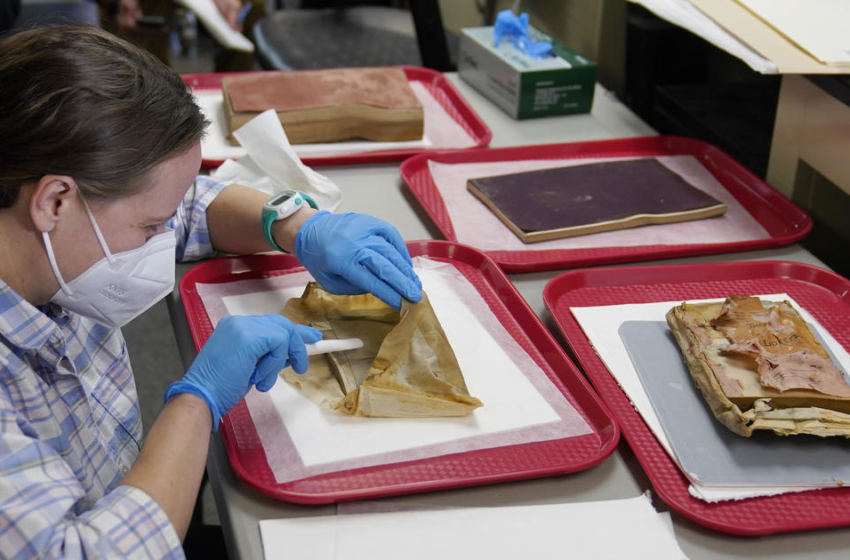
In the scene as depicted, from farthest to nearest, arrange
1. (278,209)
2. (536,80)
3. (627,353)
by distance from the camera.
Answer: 1. (536,80)
2. (278,209)
3. (627,353)

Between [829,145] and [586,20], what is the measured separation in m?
0.83

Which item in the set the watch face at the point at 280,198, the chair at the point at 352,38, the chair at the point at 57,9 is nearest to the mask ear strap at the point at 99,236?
the watch face at the point at 280,198

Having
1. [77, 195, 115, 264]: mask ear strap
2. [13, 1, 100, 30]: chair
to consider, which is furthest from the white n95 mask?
[13, 1, 100, 30]: chair

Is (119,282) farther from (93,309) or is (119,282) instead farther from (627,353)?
(627,353)

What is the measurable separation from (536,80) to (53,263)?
114 cm

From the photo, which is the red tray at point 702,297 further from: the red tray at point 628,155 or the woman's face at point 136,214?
the woman's face at point 136,214

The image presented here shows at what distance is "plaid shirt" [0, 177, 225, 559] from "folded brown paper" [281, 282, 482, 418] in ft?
0.74

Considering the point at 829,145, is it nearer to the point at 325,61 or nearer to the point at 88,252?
the point at 88,252

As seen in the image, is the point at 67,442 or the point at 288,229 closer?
the point at 67,442

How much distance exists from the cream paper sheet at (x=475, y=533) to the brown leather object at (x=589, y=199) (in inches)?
22.4

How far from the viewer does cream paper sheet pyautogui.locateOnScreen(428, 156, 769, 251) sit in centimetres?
135

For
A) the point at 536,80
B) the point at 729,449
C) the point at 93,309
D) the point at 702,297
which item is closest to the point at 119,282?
the point at 93,309

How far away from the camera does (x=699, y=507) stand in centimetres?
86

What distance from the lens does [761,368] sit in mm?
976
